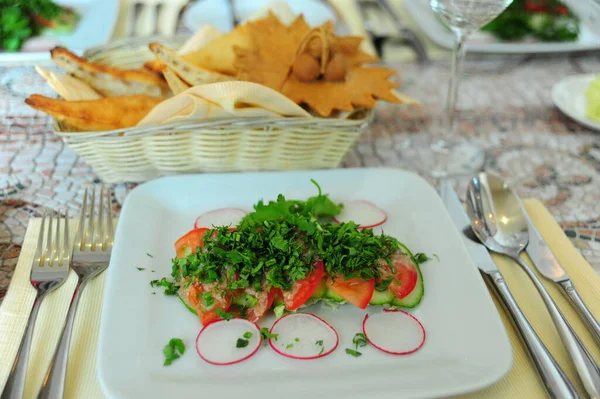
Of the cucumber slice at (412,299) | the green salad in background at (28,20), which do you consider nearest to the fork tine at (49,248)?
the cucumber slice at (412,299)

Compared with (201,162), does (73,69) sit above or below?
above

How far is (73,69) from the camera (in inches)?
57.3

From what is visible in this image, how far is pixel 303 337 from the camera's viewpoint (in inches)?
37.0

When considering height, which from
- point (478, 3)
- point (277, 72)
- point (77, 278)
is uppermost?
point (478, 3)

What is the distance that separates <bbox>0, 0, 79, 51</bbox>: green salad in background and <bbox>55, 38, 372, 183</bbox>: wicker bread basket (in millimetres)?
888

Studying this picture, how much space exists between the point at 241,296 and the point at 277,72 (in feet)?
2.32

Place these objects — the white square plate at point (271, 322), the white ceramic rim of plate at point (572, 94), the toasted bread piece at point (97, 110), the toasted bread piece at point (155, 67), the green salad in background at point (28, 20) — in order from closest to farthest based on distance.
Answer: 1. the white square plate at point (271, 322)
2. the toasted bread piece at point (97, 110)
3. the toasted bread piece at point (155, 67)
4. the white ceramic rim of plate at point (572, 94)
5. the green salad in background at point (28, 20)

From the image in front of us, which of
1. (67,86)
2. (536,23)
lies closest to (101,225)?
(67,86)

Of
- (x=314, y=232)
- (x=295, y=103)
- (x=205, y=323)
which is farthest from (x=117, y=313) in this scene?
(x=295, y=103)

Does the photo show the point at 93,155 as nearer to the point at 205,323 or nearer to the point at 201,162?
the point at 201,162

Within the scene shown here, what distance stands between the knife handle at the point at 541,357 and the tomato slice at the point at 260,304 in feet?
1.52

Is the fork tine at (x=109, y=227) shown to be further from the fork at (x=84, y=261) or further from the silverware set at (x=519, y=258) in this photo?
the silverware set at (x=519, y=258)

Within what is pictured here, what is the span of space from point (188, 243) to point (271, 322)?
0.84 feet

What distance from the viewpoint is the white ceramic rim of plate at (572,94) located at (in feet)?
5.64
